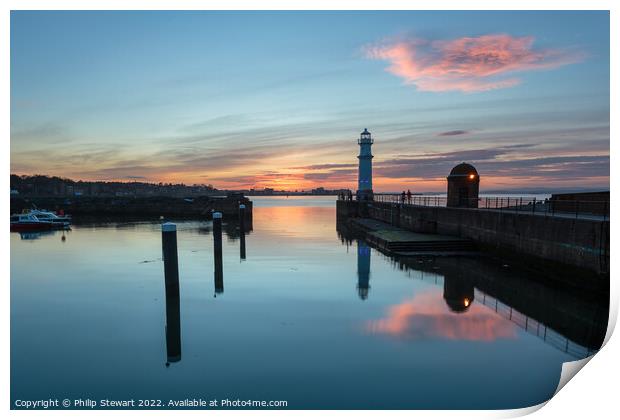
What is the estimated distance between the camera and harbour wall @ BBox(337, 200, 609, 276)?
535 inches

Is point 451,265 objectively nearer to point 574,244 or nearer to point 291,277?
point 574,244

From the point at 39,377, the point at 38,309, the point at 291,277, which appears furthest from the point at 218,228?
the point at 39,377

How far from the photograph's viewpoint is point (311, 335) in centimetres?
1062

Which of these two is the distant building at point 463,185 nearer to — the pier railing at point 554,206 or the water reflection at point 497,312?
the pier railing at point 554,206

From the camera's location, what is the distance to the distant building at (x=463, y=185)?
1078 inches

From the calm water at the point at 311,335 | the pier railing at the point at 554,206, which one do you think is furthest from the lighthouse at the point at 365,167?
the calm water at the point at 311,335

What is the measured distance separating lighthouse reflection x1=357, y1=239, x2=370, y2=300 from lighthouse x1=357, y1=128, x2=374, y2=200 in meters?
24.7

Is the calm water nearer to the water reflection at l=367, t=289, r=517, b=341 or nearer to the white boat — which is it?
the water reflection at l=367, t=289, r=517, b=341

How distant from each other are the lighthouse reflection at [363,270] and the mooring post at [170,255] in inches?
261

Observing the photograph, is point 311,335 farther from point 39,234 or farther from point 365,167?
point 365,167

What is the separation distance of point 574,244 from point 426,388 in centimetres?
1032

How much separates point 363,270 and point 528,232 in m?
7.60

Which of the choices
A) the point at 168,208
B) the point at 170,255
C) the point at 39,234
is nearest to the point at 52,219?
the point at 39,234

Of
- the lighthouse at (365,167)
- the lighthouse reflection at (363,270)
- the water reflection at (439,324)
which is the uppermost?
the lighthouse at (365,167)
